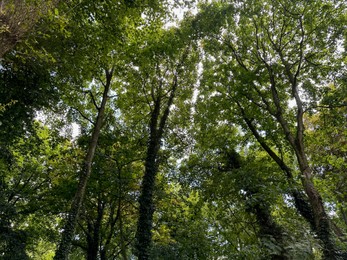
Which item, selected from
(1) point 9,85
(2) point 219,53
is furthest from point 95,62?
(2) point 219,53

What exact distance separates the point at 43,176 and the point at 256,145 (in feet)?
33.6

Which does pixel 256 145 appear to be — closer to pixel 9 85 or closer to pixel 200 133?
pixel 200 133

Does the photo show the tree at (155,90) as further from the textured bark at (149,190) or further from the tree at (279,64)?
the tree at (279,64)

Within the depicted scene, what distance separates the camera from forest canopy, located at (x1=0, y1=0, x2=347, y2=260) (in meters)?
7.14

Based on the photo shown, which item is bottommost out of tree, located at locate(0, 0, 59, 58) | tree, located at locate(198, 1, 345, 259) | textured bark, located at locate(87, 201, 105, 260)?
textured bark, located at locate(87, 201, 105, 260)

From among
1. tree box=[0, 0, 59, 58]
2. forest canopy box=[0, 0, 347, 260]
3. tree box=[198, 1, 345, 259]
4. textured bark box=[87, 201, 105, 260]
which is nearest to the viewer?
tree box=[0, 0, 59, 58]

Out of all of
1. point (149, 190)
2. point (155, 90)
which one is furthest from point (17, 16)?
point (155, 90)

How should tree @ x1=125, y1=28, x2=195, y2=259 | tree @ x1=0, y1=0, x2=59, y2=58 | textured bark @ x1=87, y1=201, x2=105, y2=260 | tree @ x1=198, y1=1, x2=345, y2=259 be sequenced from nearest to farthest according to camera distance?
tree @ x1=0, y1=0, x2=59, y2=58, tree @ x1=198, y1=1, x2=345, y2=259, tree @ x1=125, y1=28, x2=195, y2=259, textured bark @ x1=87, y1=201, x2=105, y2=260

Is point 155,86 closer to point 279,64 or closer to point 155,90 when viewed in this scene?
point 155,90

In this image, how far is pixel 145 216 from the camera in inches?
339

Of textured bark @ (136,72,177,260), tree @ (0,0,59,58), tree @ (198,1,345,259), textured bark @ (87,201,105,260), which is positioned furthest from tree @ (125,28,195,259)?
tree @ (0,0,59,58)

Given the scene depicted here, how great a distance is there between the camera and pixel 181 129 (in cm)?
1235

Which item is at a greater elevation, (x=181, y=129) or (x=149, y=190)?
(x=181, y=129)

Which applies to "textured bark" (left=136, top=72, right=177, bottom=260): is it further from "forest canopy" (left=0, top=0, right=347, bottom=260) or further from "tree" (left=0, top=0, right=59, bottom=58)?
"tree" (left=0, top=0, right=59, bottom=58)
